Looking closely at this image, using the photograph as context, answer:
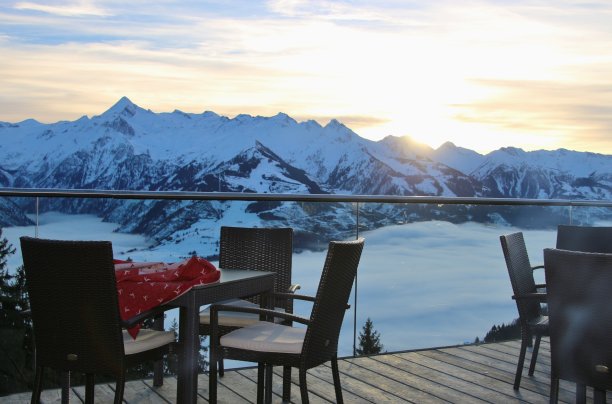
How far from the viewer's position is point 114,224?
5.37m

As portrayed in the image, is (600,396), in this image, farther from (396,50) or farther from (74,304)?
(396,50)

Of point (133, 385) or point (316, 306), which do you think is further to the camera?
point (133, 385)

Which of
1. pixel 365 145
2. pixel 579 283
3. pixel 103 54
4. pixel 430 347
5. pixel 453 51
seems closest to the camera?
pixel 579 283

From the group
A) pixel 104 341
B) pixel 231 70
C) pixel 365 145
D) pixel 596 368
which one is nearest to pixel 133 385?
pixel 104 341

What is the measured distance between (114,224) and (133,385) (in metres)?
1.20

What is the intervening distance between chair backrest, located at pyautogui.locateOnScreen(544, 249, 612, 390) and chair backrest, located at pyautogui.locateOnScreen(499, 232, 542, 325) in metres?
1.08

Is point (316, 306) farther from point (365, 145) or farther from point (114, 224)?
point (365, 145)

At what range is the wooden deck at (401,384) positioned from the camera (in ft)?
14.6

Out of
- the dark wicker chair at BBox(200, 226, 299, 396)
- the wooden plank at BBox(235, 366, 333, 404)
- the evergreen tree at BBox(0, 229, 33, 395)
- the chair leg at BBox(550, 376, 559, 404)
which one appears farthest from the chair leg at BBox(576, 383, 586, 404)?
the evergreen tree at BBox(0, 229, 33, 395)

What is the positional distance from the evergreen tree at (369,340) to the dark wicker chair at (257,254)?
114cm

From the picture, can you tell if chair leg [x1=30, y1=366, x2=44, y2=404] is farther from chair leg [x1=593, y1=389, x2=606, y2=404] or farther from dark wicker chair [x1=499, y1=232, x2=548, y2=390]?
dark wicker chair [x1=499, y1=232, x2=548, y2=390]

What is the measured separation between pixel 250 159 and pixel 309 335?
202 feet

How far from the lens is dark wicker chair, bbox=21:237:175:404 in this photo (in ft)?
10.2

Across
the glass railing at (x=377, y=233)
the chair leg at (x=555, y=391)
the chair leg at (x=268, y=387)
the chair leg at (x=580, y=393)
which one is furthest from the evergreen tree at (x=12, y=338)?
the chair leg at (x=580, y=393)
